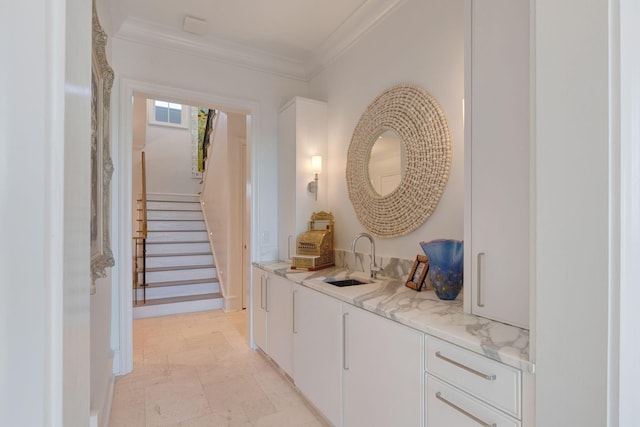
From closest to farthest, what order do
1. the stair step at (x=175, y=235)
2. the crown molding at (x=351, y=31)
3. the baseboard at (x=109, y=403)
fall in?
the baseboard at (x=109, y=403)
the crown molding at (x=351, y=31)
the stair step at (x=175, y=235)

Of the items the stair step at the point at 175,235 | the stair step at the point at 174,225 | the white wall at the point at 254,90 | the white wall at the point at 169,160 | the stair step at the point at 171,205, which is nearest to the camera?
the white wall at the point at 254,90

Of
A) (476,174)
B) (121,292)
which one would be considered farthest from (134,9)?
(476,174)

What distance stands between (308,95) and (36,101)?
338cm

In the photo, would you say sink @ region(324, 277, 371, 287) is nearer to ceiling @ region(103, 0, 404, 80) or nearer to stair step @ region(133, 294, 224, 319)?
ceiling @ region(103, 0, 404, 80)

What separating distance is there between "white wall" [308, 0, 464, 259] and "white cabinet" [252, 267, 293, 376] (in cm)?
68

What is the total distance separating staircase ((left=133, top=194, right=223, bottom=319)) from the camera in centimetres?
432

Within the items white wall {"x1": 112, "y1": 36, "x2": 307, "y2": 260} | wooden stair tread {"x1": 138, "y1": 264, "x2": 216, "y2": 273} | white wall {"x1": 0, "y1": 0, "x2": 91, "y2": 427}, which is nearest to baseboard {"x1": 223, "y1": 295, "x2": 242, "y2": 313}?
wooden stair tread {"x1": 138, "y1": 264, "x2": 216, "y2": 273}

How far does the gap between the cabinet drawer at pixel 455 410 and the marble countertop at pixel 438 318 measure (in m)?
0.18

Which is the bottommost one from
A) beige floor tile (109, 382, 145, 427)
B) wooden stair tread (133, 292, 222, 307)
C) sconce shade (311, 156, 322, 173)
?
A: beige floor tile (109, 382, 145, 427)

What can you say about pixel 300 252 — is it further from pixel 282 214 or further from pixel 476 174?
pixel 476 174

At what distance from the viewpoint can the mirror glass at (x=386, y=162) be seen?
7.26 ft

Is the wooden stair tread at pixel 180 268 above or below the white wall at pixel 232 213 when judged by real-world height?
below

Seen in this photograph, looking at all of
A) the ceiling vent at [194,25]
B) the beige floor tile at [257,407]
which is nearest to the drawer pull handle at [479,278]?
the beige floor tile at [257,407]

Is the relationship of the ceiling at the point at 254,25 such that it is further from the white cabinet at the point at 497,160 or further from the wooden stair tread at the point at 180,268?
the wooden stair tread at the point at 180,268
